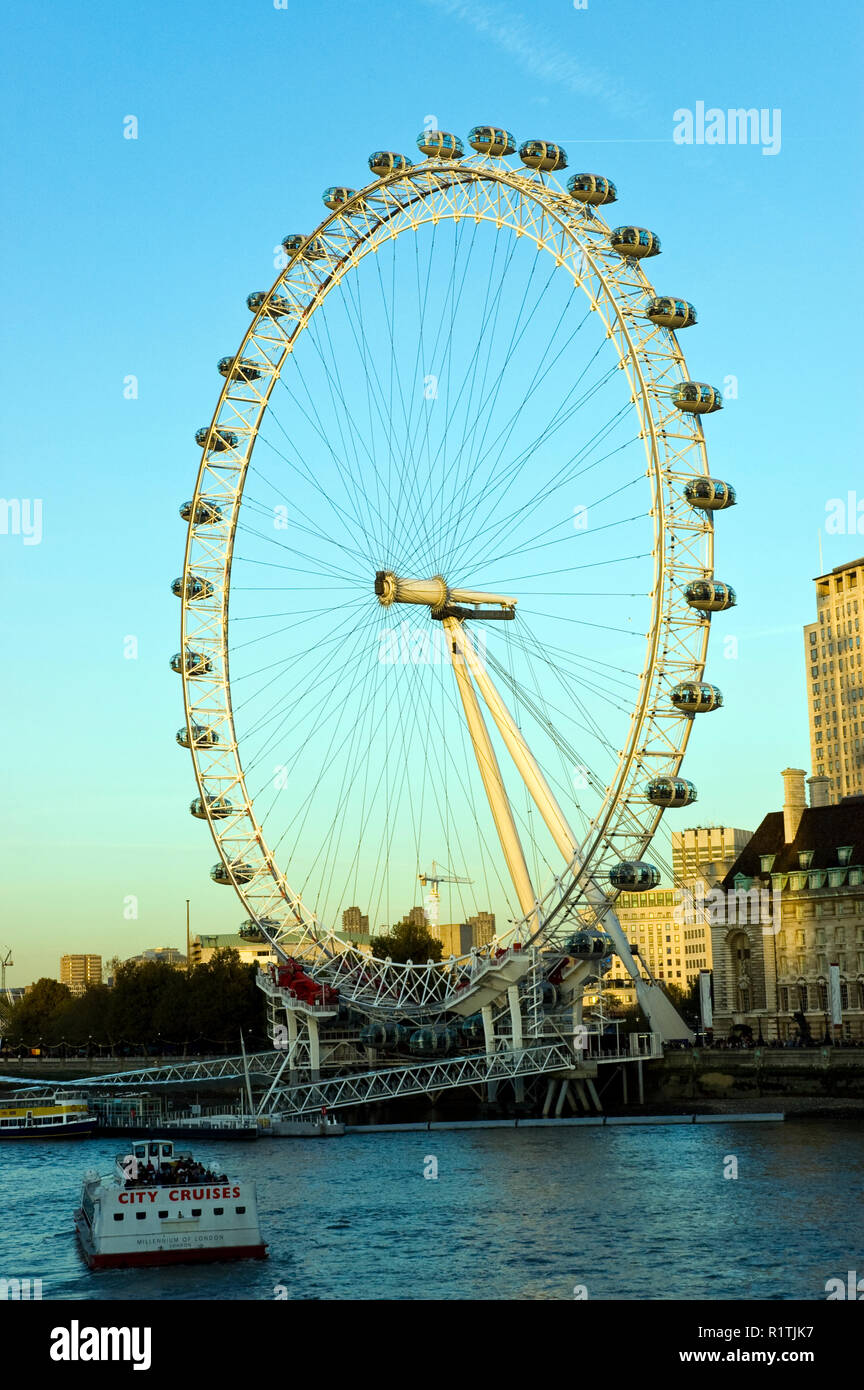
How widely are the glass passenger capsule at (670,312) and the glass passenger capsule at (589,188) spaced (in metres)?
5.04

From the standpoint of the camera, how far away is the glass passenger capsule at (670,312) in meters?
70.1

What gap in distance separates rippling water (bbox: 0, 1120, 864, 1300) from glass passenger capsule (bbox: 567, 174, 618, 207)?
3862cm

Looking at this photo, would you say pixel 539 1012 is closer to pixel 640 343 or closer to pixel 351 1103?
pixel 351 1103

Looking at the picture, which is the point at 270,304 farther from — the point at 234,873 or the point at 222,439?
the point at 234,873

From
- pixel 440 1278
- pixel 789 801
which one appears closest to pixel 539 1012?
pixel 789 801

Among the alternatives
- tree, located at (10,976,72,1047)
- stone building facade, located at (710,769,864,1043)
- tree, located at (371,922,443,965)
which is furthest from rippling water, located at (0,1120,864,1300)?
tree, located at (10,976,72,1047)

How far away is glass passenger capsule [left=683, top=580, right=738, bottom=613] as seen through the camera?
221ft

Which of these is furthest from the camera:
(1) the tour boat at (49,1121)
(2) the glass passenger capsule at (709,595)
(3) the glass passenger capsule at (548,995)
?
(1) the tour boat at (49,1121)

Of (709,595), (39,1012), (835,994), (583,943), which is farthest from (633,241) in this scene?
(39,1012)

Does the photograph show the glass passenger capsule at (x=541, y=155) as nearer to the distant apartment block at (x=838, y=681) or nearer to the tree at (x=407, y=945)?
the tree at (x=407, y=945)

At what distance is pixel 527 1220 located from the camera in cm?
4925

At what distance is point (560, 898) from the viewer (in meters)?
78.4

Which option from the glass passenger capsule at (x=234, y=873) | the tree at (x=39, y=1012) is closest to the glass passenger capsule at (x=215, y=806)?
the glass passenger capsule at (x=234, y=873)
